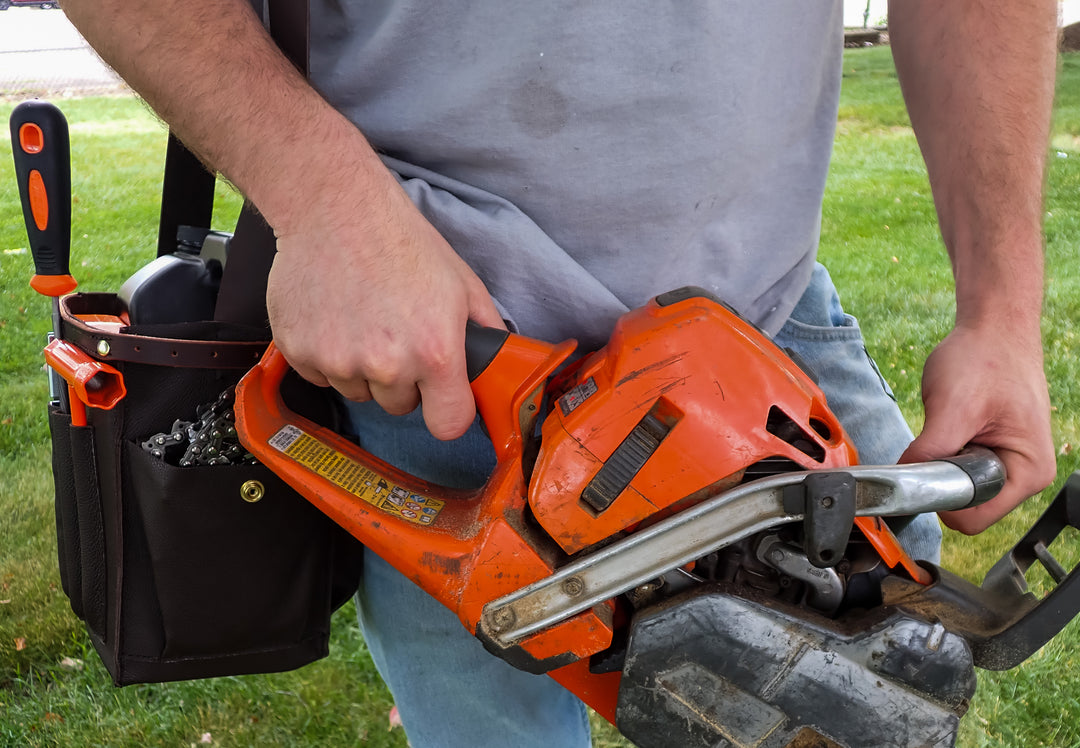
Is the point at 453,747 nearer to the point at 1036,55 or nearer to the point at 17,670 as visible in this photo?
the point at 1036,55

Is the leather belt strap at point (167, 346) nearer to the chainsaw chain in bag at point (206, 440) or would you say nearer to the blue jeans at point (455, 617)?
the chainsaw chain in bag at point (206, 440)

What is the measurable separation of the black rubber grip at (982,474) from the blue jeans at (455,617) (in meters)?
0.40

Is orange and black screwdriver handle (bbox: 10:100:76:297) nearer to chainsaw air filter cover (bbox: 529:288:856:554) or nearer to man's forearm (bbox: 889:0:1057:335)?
chainsaw air filter cover (bbox: 529:288:856:554)

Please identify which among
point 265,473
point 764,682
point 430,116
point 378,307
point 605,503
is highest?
point 430,116

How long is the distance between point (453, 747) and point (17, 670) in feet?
7.40

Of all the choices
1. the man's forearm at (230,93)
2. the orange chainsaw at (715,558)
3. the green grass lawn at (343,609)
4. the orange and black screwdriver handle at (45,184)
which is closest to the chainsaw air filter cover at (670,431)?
the orange chainsaw at (715,558)

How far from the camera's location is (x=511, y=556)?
47.7 inches

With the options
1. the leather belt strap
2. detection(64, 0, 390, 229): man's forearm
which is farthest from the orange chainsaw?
the leather belt strap

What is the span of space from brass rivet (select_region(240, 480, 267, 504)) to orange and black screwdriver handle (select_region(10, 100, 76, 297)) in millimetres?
520

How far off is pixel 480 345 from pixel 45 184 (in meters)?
0.91

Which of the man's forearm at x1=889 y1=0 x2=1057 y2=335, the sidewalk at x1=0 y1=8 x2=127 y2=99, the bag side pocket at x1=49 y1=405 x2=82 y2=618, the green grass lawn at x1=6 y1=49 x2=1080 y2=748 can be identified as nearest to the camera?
the man's forearm at x1=889 y1=0 x2=1057 y2=335

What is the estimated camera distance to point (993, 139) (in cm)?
148

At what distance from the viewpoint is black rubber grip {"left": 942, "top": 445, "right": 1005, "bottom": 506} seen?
1.16m

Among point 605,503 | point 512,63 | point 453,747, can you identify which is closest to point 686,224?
point 512,63
